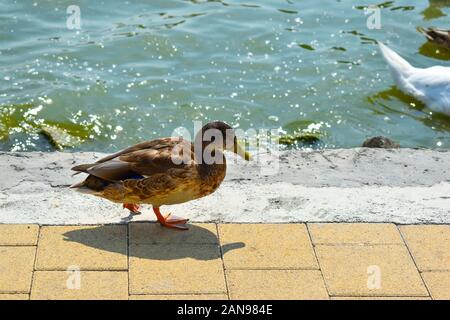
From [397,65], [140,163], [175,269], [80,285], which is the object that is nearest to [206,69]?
[397,65]

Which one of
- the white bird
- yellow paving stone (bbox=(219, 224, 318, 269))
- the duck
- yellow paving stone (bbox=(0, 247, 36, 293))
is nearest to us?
yellow paving stone (bbox=(0, 247, 36, 293))

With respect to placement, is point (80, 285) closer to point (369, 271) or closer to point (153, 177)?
point (153, 177)

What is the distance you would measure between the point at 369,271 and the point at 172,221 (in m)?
1.26

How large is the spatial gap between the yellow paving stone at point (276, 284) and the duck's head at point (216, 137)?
982 millimetres

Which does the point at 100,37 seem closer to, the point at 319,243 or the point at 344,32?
the point at 344,32

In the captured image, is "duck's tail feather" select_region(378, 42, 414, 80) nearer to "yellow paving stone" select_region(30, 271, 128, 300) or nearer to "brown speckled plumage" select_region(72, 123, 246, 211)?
"brown speckled plumage" select_region(72, 123, 246, 211)

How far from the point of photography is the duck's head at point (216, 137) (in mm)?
5488

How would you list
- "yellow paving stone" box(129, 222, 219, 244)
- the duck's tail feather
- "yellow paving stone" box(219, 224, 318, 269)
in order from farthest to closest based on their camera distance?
the duck's tail feather, "yellow paving stone" box(129, 222, 219, 244), "yellow paving stone" box(219, 224, 318, 269)

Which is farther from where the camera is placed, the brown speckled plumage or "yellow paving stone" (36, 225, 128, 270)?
the brown speckled plumage

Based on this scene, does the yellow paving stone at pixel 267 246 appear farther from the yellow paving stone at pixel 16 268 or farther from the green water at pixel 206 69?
the green water at pixel 206 69

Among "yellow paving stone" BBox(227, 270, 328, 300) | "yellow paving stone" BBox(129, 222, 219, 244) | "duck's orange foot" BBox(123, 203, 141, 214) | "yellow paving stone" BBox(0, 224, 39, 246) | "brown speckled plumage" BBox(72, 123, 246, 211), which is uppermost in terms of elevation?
"brown speckled plumage" BBox(72, 123, 246, 211)

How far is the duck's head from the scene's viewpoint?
18.0ft

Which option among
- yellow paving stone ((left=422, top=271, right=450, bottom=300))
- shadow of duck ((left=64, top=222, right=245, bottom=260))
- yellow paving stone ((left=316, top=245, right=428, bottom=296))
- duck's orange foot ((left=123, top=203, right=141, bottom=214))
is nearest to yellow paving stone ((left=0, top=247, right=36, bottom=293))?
shadow of duck ((left=64, top=222, right=245, bottom=260))
